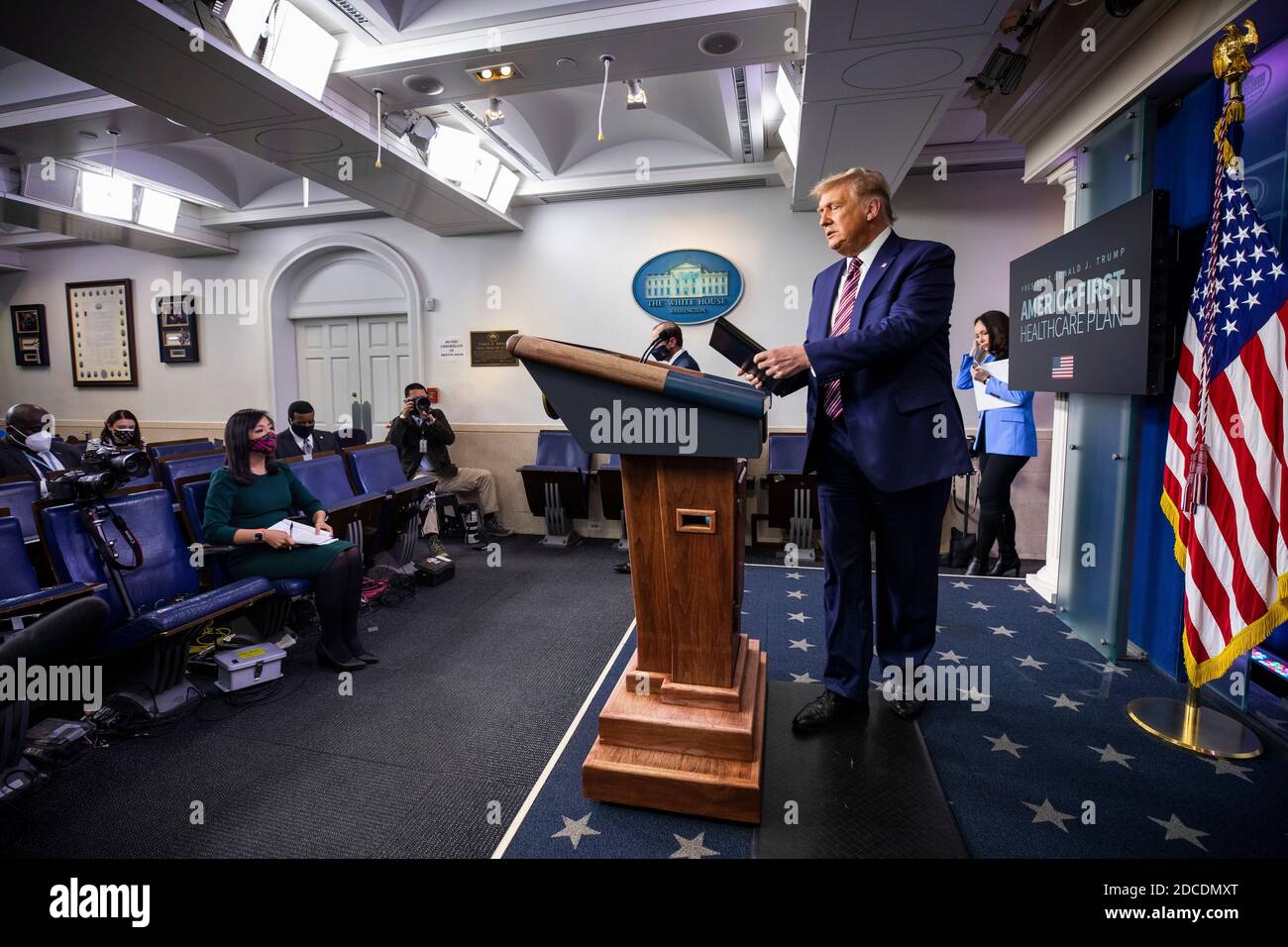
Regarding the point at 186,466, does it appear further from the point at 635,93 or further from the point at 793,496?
the point at 793,496

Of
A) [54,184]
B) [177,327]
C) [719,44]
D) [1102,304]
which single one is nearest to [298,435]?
[54,184]

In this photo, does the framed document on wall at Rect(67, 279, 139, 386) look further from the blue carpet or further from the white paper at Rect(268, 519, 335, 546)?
the blue carpet

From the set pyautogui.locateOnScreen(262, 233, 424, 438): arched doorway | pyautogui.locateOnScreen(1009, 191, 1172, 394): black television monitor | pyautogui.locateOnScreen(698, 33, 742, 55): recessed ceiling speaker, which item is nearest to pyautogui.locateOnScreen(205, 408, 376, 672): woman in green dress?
pyautogui.locateOnScreen(698, 33, 742, 55): recessed ceiling speaker

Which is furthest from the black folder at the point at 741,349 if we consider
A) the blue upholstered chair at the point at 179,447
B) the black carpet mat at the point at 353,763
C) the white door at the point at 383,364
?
the white door at the point at 383,364

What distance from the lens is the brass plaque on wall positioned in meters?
6.14

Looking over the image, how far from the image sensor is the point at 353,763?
2.14 metres

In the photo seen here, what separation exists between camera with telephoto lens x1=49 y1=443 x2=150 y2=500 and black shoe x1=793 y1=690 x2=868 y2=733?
2.81 metres

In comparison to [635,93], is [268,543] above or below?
below

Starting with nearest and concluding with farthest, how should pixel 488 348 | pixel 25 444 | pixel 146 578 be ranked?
pixel 146 578
pixel 25 444
pixel 488 348

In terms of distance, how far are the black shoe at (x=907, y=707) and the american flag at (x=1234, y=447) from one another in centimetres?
95

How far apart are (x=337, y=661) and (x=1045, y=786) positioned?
9.54 ft

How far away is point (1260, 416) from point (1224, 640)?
2.49ft

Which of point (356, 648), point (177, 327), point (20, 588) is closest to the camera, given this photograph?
point (20, 588)

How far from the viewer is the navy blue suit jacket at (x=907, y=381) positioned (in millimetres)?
1744
